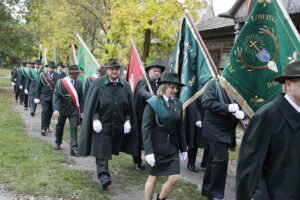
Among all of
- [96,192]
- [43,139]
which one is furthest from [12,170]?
[43,139]

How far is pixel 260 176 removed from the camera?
273 cm

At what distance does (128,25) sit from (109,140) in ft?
29.4

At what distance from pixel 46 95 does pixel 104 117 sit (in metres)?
4.80

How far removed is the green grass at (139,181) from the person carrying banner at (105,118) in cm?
70

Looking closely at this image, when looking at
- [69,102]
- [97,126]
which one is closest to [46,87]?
[69,102]

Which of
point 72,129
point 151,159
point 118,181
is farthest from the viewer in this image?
point 72,129

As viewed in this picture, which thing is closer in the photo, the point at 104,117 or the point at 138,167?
the point at 104,117

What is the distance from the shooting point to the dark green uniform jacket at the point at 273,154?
8.68 ft

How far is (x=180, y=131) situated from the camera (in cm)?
493

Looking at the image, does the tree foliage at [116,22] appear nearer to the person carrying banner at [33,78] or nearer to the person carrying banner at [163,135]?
the person carrying banner at [33,78]

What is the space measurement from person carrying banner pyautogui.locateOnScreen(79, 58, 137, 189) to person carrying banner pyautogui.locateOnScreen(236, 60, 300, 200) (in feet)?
11.2

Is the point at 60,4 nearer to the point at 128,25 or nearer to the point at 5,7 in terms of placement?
the point at 5,7

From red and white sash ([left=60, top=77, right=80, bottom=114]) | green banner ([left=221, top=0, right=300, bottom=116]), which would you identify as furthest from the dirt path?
green banner ([left=221, top=0, right=300, bottom=116])

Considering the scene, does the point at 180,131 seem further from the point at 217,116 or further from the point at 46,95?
the point at 46,95
